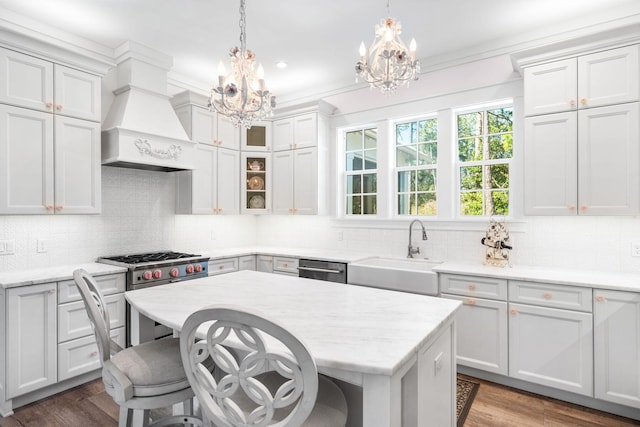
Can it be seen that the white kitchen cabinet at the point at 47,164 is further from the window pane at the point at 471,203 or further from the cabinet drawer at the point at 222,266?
the window pane at the point at 471,203

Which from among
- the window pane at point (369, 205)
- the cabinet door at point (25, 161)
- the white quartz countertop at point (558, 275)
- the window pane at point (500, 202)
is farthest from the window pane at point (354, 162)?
the cabinet door at point (25, 161)

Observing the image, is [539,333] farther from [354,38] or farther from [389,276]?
[354,38]

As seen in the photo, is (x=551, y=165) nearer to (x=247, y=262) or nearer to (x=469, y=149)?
(x=469, y=149)

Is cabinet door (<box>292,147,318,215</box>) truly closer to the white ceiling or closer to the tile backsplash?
the tile backsplash

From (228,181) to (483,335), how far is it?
319 cm

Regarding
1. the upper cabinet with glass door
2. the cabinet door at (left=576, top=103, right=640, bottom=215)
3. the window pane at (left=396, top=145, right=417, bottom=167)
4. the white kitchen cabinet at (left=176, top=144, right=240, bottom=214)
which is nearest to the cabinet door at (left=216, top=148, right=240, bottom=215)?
the white kitchen cabinet at (left=176, top=144, right=240, bottom=214)

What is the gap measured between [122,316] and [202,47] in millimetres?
2655

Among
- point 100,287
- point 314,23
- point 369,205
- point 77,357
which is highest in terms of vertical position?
point 314,23

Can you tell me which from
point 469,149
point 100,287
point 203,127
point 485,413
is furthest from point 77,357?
point 469,149

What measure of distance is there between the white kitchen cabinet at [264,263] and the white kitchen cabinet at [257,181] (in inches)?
25.0

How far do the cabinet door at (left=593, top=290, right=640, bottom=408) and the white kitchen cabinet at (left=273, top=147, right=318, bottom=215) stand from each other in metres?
2.82

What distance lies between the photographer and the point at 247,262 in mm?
4262

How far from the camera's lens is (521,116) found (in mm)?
3291

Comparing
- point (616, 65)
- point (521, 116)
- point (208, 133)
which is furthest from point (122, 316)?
point (616, 65)
